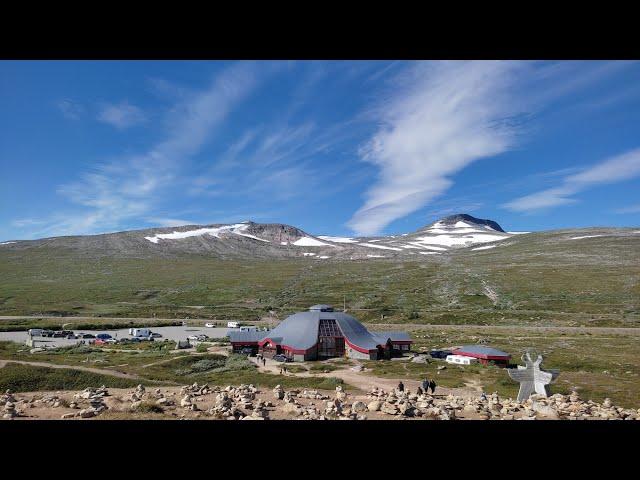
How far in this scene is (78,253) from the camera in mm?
→ 198500

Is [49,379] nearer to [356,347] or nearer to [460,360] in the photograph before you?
[356,347]

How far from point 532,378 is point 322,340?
24.8 meters

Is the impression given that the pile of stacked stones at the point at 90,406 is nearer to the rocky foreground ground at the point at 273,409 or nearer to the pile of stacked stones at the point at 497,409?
the rocky foreground ground at the point at 273,409

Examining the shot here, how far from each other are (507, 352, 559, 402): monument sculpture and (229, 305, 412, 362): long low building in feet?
→ 70.8

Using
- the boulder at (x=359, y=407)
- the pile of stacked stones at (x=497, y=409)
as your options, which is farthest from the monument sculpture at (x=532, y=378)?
the boulder at (x=359, y=407)

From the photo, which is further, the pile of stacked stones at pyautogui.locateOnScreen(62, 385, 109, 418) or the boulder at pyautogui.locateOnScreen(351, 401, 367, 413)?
the boulder at pyautogui.locateOnScreen(351, 401, 367, 413)

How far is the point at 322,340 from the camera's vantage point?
42.6 metres

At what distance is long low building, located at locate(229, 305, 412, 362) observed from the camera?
4141cm

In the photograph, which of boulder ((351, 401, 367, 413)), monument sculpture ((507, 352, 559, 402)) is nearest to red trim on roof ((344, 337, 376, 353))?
monument sculpture ((507, 352, 559, 402))

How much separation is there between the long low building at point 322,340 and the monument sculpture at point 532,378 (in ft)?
70.8

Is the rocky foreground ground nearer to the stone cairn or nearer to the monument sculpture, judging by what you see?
the stone cairn
